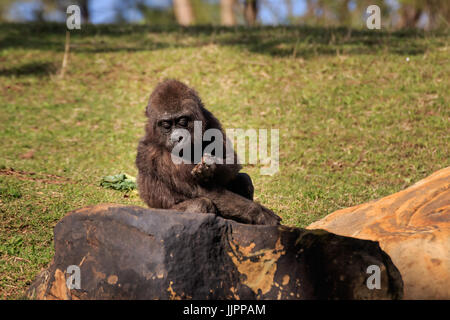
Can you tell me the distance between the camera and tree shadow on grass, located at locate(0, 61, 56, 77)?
1307 centimetres

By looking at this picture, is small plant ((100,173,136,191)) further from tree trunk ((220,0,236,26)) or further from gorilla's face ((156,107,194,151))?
tree trunk ((220,0,236,26))

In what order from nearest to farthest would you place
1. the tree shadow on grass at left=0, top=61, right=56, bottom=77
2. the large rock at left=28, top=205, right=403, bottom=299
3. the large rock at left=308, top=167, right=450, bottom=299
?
the large rock at left=28, top=205, right=403, bottom=299, the large rock at left=308, top=167, right=450, bottom=299, the tree shadow on grass at left=0, top=61, right=56, bottom=77

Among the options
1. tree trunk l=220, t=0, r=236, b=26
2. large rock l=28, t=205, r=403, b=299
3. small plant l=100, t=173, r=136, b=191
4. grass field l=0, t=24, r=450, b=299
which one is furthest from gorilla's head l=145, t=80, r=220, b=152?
tree trunk l=220, t=0, r=236, b=26

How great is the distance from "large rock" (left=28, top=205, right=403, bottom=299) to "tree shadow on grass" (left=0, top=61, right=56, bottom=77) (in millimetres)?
10262

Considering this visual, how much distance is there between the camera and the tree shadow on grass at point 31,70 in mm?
13070

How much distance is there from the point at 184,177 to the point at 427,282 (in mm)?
2651

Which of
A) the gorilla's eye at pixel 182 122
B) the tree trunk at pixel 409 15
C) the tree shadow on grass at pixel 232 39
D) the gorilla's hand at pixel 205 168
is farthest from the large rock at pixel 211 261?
the tree trunk at pixel 409 15

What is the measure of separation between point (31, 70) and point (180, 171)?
9669mm

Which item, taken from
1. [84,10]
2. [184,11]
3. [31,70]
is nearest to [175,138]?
[31,70]

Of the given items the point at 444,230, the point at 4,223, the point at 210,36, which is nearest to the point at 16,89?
the point at 210,36

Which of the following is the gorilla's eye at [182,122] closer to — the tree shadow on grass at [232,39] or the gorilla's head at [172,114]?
the gorilla's head at [172,114]

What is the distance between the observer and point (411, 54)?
12.5m

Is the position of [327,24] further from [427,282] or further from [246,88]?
[427,282]

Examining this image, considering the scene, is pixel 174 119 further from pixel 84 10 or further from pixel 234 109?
pixel 84 10
